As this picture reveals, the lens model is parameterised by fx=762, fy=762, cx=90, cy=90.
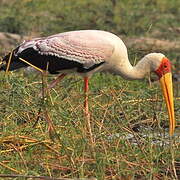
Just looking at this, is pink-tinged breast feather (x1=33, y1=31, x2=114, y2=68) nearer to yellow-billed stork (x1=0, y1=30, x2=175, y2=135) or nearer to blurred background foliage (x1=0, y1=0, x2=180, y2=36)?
yellow-billed stork (x1=0, y1=30, x2=175, y2=135)

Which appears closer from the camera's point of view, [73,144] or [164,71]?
[73,144]

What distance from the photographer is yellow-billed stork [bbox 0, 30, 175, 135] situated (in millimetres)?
5816

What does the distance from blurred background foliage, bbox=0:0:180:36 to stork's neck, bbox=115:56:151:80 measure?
3364mm

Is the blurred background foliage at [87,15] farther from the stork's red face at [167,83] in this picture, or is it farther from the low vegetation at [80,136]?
the stork's red face at [167,83]

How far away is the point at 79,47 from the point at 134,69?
1.55 ft

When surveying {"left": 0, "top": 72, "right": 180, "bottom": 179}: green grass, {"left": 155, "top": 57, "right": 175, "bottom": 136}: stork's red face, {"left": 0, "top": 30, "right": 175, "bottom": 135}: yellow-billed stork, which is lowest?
{"left": 0, "top": 72, "right": 180, "bottom": 179}: green grass

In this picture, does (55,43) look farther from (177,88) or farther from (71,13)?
(71,13)

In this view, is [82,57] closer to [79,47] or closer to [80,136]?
[79,47]

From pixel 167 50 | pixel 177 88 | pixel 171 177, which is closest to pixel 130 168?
pixel 171 177

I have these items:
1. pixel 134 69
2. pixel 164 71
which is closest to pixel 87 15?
pixel 134 69

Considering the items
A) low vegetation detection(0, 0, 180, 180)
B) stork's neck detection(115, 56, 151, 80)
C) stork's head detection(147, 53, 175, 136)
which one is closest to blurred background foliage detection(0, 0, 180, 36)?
low vegetation detection(0, 0, 180, 180)

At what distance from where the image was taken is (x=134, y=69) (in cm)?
596

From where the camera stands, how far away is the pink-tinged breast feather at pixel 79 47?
19.1 feet

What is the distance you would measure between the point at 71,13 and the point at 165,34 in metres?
1.78
